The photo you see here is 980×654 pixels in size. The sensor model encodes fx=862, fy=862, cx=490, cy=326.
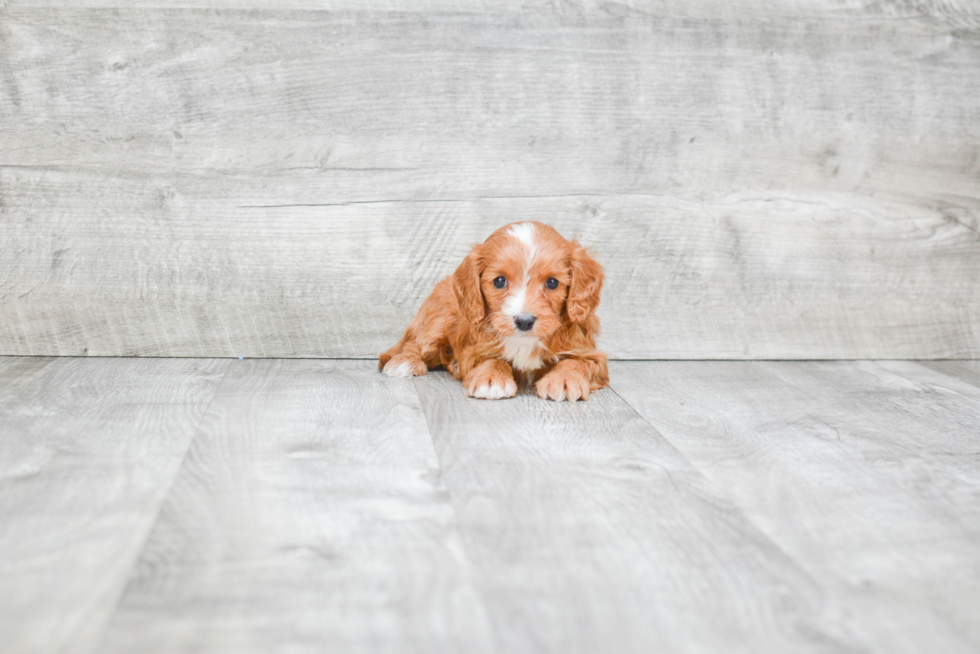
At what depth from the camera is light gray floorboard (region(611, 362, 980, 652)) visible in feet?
4.26

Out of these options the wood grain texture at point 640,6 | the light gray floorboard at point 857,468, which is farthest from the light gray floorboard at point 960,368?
the wood grain texture at point 640,6

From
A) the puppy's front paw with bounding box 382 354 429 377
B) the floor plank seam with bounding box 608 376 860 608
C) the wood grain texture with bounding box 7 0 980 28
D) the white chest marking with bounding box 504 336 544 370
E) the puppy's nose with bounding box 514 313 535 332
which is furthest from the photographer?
the wood grain texture with bounding box 7 0 980 28

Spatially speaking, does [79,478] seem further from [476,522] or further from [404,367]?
[404,367]

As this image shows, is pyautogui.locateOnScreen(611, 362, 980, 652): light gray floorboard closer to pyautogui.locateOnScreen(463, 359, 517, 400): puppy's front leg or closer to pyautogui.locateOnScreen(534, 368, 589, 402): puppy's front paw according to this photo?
pyautogui.locateOnScreen(534, 368, 589, 402): puppy's front paw

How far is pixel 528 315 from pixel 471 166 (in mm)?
850

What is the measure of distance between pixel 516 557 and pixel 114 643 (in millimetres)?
593

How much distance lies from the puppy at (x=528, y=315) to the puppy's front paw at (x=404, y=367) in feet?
0.59

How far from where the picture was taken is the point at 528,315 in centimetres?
233

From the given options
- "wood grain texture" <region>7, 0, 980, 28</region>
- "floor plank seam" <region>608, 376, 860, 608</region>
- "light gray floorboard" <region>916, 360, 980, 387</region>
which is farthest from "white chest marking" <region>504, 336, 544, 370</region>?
"light gray floorboard" <region>916, 360, 980, 387</region>

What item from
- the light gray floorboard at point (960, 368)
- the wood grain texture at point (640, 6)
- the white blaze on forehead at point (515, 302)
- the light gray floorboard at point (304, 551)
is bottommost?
the light gray floorboard at point (960, 368)

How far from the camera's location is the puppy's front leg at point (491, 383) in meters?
2.40

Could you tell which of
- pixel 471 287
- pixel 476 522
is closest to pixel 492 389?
pixel 471 287

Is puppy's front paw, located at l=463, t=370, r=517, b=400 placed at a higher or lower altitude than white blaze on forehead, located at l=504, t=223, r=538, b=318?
lower

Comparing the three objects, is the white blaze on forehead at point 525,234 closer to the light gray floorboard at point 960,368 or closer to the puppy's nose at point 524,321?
the puppy's nose at point 524,321
